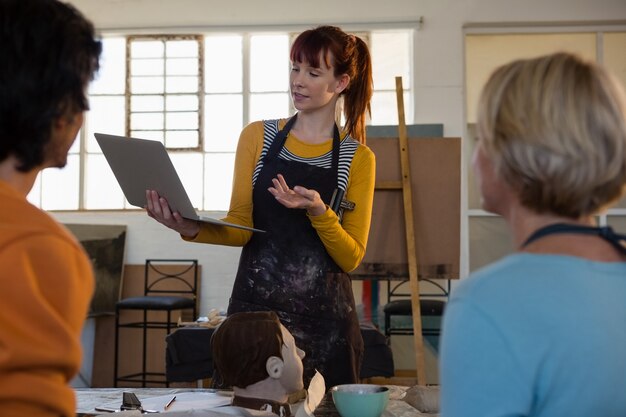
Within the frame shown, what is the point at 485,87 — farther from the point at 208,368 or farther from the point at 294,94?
the point at 208,368

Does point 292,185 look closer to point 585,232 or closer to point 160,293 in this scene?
point 585,232

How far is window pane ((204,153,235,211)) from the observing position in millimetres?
6137

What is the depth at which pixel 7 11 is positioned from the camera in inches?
35.4

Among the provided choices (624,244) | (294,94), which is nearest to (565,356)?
(624,244)

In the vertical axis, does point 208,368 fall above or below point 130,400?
below

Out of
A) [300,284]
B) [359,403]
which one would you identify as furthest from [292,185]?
[359,403]

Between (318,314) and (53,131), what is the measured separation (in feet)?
Result: 4.18

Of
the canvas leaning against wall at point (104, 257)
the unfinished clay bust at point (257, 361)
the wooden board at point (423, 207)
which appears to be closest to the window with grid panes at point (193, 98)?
the canvas leaning against wall at point (104, 257)

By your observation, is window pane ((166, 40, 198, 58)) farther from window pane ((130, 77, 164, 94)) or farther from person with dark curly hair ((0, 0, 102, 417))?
person with dark curly hair ((0, 0, 102, 417))

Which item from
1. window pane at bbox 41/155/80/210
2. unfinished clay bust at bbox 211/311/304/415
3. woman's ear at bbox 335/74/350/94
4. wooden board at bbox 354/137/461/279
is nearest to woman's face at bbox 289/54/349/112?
woman's ear at bbox 335/74/350/94

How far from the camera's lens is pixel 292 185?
2.22 m

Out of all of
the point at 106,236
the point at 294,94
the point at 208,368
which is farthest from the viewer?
the point at 106,236

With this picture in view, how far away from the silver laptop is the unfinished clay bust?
0.37m

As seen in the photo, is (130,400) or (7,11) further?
(130,400)
